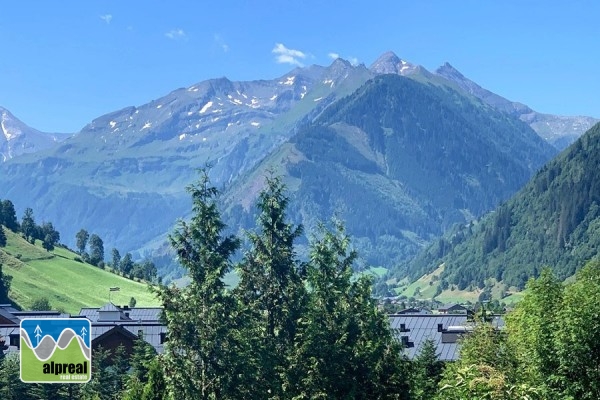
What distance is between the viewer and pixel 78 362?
2908cm

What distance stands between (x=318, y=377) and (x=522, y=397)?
29797 mm

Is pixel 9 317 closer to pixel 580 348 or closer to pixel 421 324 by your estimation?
pixel 421 324

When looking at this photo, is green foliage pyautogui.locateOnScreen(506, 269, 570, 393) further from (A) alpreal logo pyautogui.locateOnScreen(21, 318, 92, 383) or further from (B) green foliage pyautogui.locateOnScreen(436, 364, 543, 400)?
(A) alpreal logo pyautogui.locateOnScreen(21, 318, 92, 383)

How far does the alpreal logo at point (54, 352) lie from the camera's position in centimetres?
2866

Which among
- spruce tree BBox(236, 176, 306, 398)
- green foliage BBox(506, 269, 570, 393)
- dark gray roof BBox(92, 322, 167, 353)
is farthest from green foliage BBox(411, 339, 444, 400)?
dark gray roof BBox(92, 322, 167, 353)

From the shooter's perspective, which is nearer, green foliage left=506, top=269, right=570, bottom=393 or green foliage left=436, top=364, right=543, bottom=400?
green foliage left=436, top=364, right=543, bottom=400

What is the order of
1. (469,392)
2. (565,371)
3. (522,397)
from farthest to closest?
(565,371)
(469,392)
(522,397)

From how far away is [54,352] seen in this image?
29.1m

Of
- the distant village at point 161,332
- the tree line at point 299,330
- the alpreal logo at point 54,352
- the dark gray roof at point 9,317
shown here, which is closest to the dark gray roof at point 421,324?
the distant village at point 161,332

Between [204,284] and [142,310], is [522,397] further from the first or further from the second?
[142,310]

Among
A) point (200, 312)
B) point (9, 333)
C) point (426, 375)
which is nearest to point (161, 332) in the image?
point (9, 333)

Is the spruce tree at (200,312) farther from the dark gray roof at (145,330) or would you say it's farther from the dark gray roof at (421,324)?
the dark gray roof at (421,324)

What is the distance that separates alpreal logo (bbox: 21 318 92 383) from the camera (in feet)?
94.0

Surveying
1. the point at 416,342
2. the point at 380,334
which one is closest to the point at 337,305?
the point at 380,334
